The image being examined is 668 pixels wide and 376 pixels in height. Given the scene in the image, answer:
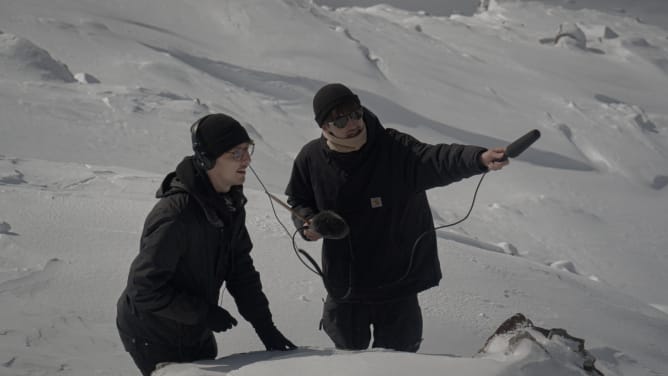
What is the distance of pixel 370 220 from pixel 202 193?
81 cm

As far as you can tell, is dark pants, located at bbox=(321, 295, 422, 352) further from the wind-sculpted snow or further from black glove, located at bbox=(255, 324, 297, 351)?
the wind-sculpted snow

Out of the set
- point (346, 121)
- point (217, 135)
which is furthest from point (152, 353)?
point (346, 121)

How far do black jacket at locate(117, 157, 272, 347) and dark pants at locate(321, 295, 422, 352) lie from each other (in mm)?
628

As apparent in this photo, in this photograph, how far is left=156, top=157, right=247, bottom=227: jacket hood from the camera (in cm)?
211

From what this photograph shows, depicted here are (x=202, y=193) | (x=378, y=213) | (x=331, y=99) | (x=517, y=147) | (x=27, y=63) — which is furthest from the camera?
(x=27, y=63)

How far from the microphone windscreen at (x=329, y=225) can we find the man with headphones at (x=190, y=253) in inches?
14.8

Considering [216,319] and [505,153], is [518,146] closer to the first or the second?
[505,153]

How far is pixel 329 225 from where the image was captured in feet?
8.60

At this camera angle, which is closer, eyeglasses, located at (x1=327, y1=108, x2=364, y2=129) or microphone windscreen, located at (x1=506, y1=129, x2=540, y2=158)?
microphone windscreen, located at (x1=506, y1=129, x2=540, y2=158)

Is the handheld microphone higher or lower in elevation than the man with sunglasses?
higher

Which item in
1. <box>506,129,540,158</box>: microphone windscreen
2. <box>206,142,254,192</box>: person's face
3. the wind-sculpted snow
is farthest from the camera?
the wind-sculpted snow

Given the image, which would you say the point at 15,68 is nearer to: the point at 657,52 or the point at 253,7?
the point at 253,7

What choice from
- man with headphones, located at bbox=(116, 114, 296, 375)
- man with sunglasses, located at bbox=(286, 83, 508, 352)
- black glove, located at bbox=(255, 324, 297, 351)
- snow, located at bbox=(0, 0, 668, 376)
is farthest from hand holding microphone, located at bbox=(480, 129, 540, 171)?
black glove, located at bbox=(255, 324, 297, 351)

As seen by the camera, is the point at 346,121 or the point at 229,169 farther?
the point at 346,121
